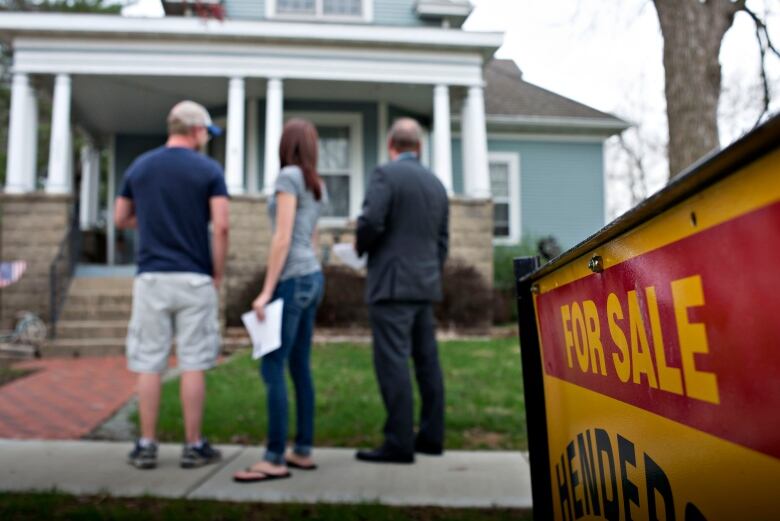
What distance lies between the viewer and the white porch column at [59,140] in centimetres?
1094

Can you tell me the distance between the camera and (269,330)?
3355 mm

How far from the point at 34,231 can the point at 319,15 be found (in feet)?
22.1

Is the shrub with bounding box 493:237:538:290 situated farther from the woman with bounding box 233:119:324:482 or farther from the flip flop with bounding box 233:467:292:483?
the flip flop with bounding box 233:467:292:483

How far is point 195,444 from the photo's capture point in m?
3.69

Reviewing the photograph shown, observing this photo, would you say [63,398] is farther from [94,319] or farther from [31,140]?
[31,140]

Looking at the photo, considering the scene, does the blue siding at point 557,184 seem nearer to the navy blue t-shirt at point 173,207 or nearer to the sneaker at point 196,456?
the navy blue t-shirt at point 173,207

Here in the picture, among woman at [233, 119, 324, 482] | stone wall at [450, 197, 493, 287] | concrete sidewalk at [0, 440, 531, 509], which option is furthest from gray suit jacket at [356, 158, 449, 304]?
stone wall at [450, 197, 493, 287]

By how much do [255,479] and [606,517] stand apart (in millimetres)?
2422

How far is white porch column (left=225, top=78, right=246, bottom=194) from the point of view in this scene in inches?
448

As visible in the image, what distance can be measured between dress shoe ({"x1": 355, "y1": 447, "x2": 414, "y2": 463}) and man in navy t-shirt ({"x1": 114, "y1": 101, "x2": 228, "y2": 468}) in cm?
85

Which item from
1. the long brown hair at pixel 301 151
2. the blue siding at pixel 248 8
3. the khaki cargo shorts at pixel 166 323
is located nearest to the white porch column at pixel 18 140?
the blue siding at pixel 248 8

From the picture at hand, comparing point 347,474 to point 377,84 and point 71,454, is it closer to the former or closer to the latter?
point 71,454

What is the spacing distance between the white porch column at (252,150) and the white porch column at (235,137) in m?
1.61

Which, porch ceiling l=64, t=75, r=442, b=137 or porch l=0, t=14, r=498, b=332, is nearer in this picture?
porch l=0, t=14, r=498, b=332
